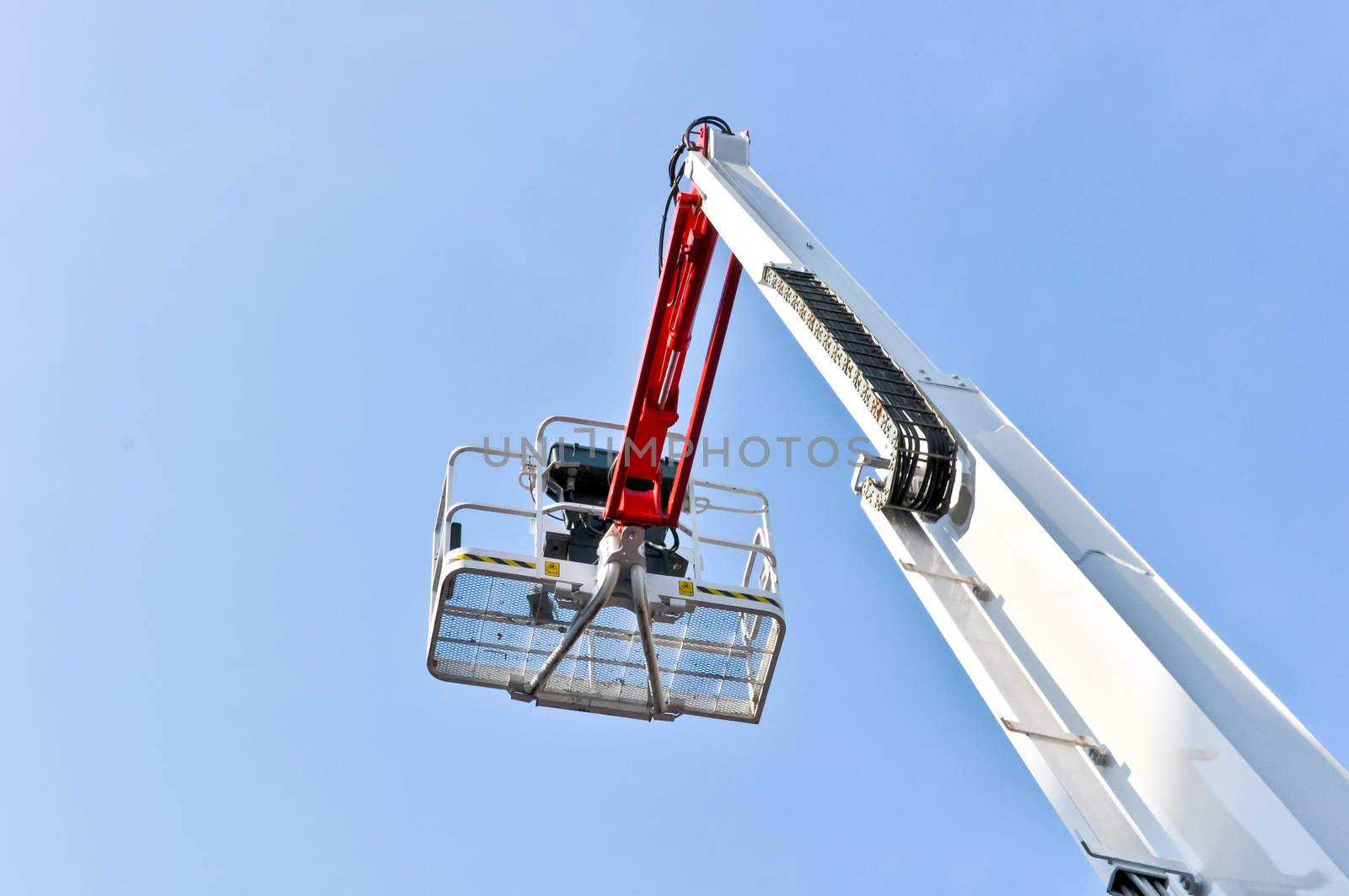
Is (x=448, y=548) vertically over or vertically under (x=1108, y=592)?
over

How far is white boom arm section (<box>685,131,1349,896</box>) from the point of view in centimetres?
334

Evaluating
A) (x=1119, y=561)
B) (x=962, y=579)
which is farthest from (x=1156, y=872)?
(x=962, y=579)

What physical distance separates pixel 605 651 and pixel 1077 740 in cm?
495

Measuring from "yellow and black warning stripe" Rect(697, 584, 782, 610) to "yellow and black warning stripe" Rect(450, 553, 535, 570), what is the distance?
111 cm

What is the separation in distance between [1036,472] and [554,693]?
183 inches

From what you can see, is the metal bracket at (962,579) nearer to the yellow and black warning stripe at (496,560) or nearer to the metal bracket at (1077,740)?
the metal bracket at (1077,740)

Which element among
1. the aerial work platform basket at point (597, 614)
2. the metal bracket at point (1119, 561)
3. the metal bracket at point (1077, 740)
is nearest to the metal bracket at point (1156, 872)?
the metal bracket at point (1077, 740)

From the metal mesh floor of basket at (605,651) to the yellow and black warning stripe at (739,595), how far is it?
0.08 meters

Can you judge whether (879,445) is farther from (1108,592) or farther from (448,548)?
(448,548)

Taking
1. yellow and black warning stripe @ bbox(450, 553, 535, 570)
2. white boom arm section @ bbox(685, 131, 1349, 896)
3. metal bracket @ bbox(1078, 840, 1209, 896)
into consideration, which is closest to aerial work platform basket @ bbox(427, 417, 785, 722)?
yellow and black warning stripe @ bbox(450, 553, 535, 570)

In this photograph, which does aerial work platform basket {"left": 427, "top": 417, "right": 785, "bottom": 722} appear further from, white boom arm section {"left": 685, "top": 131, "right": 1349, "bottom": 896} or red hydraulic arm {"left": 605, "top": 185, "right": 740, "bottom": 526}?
white boom arm section {"left": 685, "top": 131, "right": 1349, "bottom": 896}

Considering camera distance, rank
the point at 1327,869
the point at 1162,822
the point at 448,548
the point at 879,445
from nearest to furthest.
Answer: the point at 1327,869, the point at 1162,822, the point at 879,445, the point at 448,548

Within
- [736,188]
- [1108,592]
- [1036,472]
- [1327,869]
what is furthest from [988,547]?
[736,188]

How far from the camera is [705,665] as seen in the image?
8.92m
